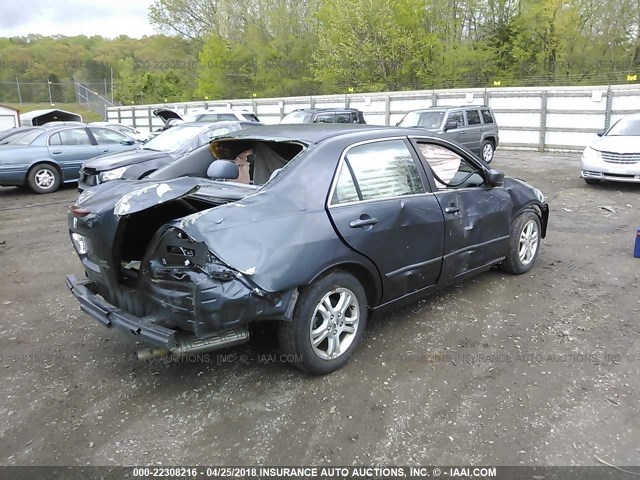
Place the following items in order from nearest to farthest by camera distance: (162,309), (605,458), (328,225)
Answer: (605,458) < (162,309) < (328,225)

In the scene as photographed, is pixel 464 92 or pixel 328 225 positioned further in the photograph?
pixel 464 92

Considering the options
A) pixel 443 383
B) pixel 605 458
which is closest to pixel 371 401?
pixel 443 383

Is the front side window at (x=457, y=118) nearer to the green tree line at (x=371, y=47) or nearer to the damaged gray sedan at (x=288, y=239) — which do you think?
the damaged gray sedan at (x=288, y=239)

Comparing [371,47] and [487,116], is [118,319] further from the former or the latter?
[371,47]

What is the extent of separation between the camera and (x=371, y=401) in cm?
316

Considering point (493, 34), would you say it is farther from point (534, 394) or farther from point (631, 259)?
point (534, 394)

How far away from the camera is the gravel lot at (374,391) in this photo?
2.74 metres

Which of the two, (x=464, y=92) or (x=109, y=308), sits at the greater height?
(x=464, y=92)

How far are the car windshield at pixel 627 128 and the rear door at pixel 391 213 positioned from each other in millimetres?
8813

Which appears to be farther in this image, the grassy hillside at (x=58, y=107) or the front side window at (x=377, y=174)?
the grassy hillside at (x=58, y=107)

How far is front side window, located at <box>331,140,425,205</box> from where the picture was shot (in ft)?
11.8

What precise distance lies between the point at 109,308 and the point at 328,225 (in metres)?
1.58

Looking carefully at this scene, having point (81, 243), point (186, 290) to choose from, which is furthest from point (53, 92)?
point (186, 290)

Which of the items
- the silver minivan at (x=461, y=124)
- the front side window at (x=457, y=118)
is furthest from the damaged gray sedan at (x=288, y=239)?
the front side window at (x=457, y=118)
